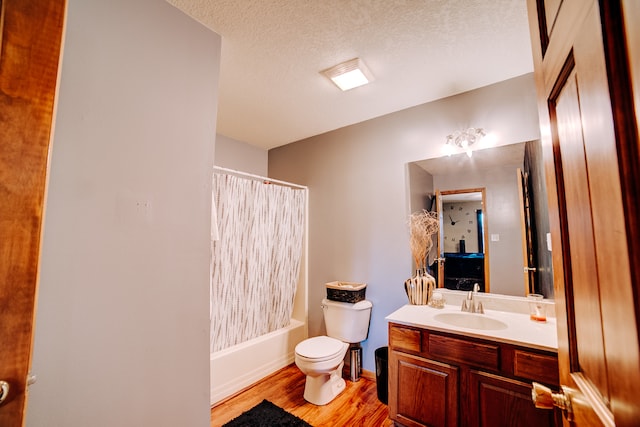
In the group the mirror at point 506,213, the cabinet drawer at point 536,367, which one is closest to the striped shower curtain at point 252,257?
the mirror at point 506,213

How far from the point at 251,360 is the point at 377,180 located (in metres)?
1.98

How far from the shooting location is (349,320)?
7.73ft

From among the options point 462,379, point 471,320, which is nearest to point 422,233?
point 471,320

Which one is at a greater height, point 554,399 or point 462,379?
point 554,399

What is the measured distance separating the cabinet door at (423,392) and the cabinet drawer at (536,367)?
1.02 ft

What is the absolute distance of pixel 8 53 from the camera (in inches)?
23.2

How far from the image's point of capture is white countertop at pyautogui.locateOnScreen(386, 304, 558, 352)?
1.37m

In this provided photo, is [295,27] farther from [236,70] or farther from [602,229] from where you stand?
[602,229]

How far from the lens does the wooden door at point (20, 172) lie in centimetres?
57

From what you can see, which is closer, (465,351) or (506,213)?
(465,351)

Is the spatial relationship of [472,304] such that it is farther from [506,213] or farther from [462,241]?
[506,213]

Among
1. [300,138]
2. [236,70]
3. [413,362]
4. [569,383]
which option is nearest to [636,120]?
[569,383]

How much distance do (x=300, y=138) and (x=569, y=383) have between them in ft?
9.51

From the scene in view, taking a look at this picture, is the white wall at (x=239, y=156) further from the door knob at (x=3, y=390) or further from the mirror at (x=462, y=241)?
the door knob at (x=3, y=390)
